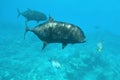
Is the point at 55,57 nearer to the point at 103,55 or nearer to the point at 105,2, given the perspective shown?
the point at 103,55

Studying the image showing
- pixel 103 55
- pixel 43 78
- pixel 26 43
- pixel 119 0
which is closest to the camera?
pixel 43 78

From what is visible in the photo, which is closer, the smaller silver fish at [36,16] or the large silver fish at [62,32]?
the large silver fish at [62,32]

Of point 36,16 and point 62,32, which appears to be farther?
point 36,16

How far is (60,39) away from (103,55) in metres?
14.8

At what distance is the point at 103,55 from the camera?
65.6ft

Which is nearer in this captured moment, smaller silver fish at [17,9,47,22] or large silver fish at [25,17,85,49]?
large silver fish at [25,17,85,49]

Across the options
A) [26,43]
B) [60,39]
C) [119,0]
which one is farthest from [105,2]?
[60,39]

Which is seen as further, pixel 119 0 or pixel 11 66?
pixel 119 0

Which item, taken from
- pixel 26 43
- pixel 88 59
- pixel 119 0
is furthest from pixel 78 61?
pixel 119 0

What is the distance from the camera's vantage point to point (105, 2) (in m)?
Answer: 190

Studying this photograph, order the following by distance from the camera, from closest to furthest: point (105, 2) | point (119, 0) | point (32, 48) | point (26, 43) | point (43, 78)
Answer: point (43, 78)
point (32, 48)
point (26, 43)
point (119, 0)
point (105, 2)

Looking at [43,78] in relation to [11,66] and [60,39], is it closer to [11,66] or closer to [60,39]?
[11,66]

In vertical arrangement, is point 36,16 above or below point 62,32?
below

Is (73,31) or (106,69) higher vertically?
(73,31)
